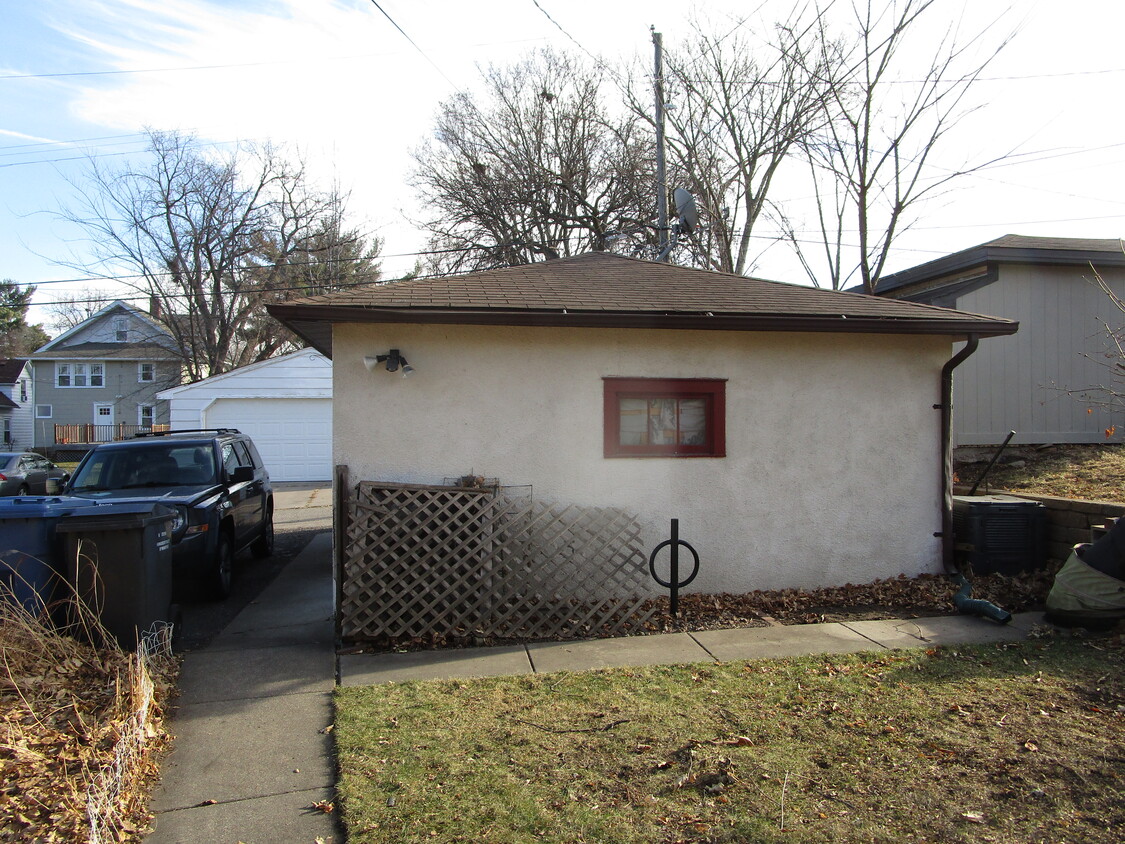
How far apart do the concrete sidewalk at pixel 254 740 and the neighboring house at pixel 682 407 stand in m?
1.66

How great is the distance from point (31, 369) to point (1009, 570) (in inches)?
1761

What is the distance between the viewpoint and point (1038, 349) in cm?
1266

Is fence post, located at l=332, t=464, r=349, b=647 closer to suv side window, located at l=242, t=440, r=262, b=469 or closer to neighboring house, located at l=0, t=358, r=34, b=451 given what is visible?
suv side window, located at l=242, t=440, r=262, b=469

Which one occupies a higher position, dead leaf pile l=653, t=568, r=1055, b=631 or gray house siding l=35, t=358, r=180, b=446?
gray house siding l=35, t=358, r=180, b=446

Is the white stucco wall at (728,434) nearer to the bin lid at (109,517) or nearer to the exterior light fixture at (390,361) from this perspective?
the exterior light fixture at (390,361)

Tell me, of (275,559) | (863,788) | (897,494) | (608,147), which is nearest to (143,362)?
(608,147)

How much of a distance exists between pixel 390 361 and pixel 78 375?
39.4m

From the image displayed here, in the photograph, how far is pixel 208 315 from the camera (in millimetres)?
30656

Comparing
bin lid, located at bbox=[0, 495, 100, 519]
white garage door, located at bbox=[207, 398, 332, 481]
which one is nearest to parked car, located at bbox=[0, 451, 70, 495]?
white garage door, located at bbox=[207, 398, 332, 481]

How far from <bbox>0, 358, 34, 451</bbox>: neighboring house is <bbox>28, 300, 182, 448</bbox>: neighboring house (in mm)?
866

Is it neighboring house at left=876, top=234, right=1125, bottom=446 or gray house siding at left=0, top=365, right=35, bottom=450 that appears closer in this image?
neighboring house at left=876, top=234, right=1125, bottom=446

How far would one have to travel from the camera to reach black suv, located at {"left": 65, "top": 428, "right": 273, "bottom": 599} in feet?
25.1

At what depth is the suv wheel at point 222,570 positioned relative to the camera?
26.2ft

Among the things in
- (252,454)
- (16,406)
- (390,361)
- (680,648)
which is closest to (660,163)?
A: (252,454)
